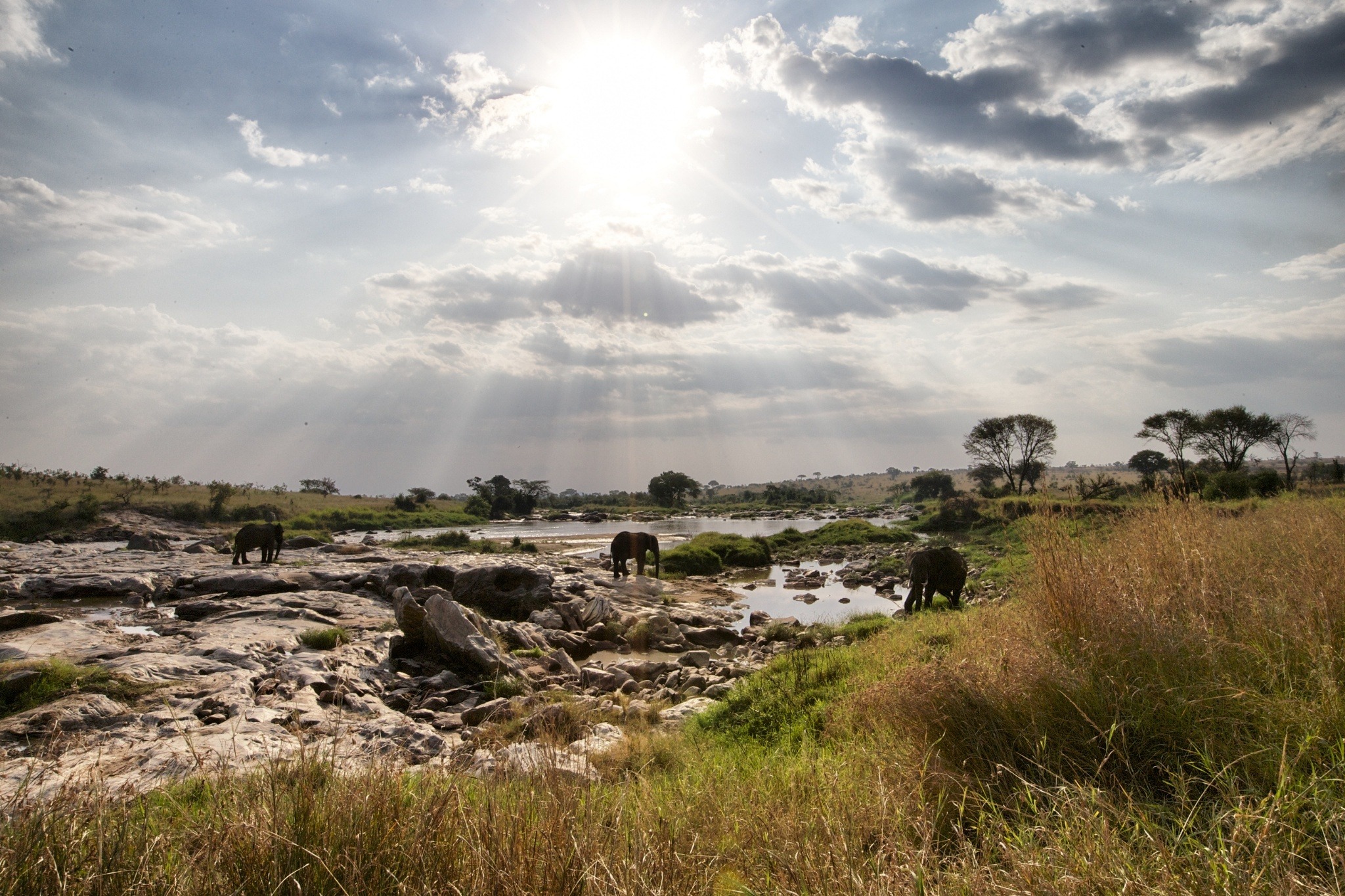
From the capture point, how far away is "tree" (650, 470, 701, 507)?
94.1 metres

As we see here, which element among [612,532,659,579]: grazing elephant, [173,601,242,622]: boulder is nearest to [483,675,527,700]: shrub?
[173,601,242,622]: boulder

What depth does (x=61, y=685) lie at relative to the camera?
6.61m

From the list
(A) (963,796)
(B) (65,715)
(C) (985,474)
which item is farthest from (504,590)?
(C) (985,474)

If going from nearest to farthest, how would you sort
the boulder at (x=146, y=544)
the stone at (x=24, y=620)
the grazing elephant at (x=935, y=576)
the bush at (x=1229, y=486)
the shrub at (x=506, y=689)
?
the stone at (x=24, y=620), the shrub at (x=506, y=689), the grazing elephant at (x=935, y=576), the boulder at (x=146, y=544), the bush at (x=1229, y=486)

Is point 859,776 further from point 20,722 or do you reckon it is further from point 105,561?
point 105,561

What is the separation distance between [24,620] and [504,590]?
8769 millimetres

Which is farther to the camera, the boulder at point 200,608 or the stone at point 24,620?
the boulder at point 200,608

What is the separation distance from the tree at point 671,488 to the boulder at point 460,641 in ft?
273

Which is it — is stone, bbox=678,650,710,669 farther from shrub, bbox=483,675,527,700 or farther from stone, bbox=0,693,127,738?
stone, bbox=0,693,127,738

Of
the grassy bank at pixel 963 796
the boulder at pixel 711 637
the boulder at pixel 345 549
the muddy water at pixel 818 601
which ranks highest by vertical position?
the grassy bank at pixel 963 796

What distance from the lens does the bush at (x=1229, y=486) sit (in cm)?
2492

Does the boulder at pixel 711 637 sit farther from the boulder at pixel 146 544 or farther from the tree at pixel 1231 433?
the tree at pixel 1231 433

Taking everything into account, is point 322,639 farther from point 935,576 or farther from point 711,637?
point 935,576

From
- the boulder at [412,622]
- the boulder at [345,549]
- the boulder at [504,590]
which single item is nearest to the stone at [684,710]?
the boulder at [412,622]
